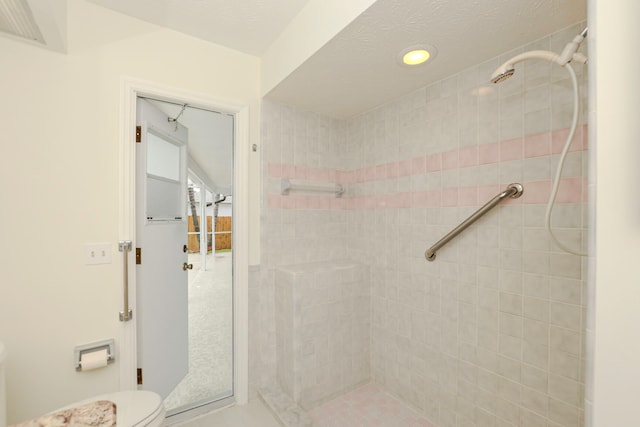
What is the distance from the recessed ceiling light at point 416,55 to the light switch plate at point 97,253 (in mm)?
1792

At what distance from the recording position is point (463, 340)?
1.49 m

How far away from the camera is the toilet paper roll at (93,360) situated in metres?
1.32

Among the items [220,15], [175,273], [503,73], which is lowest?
[175,273]

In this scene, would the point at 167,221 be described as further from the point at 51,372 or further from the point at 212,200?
the point at 212,200

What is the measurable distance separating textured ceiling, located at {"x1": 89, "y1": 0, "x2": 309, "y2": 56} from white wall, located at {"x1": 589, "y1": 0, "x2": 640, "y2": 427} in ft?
→ 4.20

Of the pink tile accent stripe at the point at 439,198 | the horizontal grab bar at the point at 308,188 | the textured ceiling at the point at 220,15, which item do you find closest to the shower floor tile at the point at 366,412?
the pink tile accent stripe at the point at 439,198

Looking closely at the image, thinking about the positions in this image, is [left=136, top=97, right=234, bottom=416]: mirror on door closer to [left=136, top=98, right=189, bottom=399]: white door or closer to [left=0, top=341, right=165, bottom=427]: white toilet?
[left=136, top=98, right=189, bottom=399]: white door

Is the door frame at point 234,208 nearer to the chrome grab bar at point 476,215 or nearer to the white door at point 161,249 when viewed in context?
the white door at point 161,249

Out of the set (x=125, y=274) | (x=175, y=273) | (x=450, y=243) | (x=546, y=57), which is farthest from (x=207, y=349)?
(x=546, y=57)

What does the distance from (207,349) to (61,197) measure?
5.75 ft

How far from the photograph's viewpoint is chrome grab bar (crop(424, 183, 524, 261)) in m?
1.28

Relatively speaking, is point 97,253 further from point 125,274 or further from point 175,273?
point 175,273

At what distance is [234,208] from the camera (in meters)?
1.80

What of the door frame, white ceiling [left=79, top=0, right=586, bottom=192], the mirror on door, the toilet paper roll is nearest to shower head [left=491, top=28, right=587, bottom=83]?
white ceiling [left=79, top=0, right=586, bottom=192]
